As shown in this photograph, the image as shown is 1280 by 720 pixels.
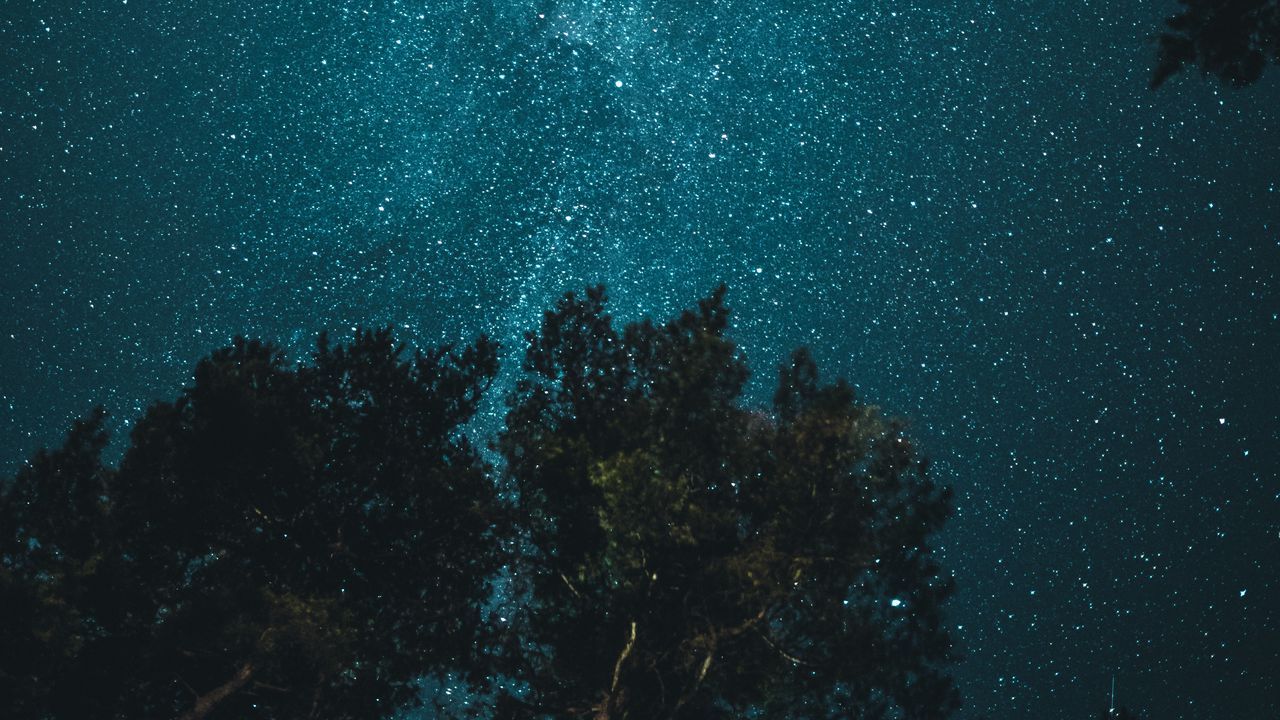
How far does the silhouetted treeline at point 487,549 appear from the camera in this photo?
10375 millimetres

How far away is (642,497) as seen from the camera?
10.0m

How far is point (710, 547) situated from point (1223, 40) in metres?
8.24

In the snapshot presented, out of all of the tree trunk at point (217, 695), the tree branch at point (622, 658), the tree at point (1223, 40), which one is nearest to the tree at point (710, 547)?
the tree branch at point (622, 658)

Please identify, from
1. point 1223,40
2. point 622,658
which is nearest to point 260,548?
point 622,658

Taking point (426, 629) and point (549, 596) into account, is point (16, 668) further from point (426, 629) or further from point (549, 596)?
point (549, 596)

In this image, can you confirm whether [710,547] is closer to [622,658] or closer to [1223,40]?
[622,658]

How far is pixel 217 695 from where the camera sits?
10.6 m

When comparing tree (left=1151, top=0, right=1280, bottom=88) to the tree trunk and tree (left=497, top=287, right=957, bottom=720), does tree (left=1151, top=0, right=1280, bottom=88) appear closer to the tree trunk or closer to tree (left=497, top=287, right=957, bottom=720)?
tree (left=497, top=287, right=957, bottom=720)

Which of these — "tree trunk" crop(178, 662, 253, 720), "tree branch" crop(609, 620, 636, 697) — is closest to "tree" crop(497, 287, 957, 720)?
"tree branch" crop(609, 620, 636, 697)

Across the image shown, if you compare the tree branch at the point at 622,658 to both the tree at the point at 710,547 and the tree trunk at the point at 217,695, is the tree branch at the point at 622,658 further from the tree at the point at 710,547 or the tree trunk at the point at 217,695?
the tree trunk at the point at 217,695

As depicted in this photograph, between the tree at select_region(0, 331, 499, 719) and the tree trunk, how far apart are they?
1.3 inches

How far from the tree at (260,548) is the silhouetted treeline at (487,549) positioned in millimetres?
37

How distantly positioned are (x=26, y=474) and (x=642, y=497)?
9.52 meters

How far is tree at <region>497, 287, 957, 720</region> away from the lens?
10.5 meters
